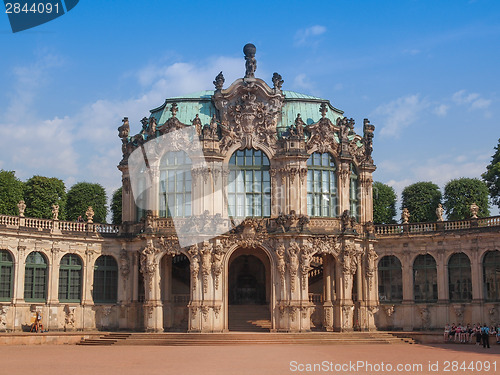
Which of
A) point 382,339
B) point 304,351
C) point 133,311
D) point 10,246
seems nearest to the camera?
point 304,351

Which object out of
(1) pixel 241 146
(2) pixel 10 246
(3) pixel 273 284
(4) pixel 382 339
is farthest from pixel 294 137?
(2) pixel 10 246

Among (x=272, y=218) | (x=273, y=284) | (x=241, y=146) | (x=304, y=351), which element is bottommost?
(x=304, y=351)

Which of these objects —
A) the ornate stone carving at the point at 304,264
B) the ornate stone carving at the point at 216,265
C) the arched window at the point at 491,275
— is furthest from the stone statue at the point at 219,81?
the arched window at the point at 491,275

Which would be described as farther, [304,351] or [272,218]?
[272,218]

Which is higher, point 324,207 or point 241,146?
point 241,146

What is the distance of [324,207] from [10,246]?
22.0m

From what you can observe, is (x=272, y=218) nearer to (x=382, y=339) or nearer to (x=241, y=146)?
(x=241, y=146)

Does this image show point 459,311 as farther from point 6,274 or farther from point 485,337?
point 6,274

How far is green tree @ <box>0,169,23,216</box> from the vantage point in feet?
215

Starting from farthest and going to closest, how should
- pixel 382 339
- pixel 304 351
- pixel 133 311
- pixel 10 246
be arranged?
pixel 133 311
pixel 10 246
pixel 382 339
pixel 304 351

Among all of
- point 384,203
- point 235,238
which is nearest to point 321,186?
point 235,238

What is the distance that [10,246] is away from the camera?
52375 millimetres

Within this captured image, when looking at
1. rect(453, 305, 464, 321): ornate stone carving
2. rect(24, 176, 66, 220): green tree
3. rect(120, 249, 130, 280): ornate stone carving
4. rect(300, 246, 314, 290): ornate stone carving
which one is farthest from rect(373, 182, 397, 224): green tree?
rect(24, 176, 66, 220): green tree

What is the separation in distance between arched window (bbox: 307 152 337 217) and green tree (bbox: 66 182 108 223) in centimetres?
2662
